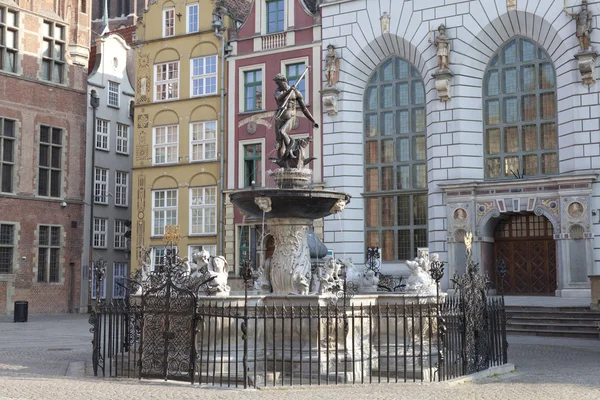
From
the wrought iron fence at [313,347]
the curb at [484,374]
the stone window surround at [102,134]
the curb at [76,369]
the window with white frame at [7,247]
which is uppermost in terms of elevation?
the stone window surround at [102,134]

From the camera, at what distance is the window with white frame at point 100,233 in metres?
44.5

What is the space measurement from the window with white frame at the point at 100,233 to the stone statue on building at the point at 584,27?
25672 millimetres

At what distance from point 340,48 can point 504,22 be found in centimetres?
702

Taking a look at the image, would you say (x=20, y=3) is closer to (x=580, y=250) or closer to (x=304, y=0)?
(x=304, y=0)

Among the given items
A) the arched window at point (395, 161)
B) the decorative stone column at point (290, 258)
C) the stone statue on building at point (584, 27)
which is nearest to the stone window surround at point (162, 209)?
the arched window at point (395, 161)

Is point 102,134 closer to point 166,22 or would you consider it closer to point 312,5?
point 166,22

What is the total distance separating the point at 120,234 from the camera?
46219 millimetres

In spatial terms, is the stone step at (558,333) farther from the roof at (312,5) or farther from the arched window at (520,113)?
the roof at (312,5)

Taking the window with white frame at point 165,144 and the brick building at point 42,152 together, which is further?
the window with white frame at point 165,144

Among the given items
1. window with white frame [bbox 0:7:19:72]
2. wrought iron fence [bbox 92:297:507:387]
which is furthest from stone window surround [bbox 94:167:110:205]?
wrought iron fence [bbox 92:297:507:387]

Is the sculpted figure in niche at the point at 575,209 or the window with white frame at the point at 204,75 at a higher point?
the window with white frame at the point at 204,75

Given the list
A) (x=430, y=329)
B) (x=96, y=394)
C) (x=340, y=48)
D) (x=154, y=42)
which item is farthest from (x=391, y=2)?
(x=96, y=394)

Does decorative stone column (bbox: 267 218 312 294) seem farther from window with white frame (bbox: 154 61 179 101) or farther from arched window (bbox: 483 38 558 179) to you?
window with white frame (bbox: 154 61 179 101)

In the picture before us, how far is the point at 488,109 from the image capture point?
33.8m
